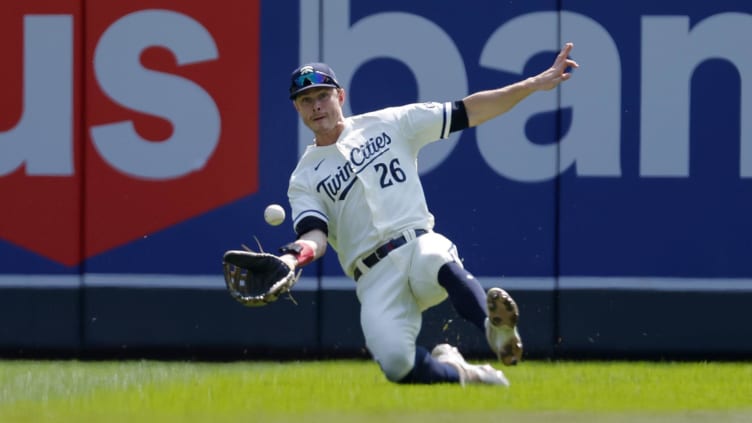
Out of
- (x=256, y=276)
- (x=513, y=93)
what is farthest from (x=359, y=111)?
(x=256, y=276)

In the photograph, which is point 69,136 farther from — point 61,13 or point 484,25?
point 484,25

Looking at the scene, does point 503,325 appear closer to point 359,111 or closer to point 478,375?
point 478,375

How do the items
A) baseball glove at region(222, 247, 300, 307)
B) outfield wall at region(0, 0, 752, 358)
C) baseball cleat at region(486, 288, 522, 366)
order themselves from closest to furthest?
baseball cleat at region(486, 288, 522, 366) < baseball glove at region(222, 247, 300, 307) < outfield wall at region(0, 0, 752, 358)

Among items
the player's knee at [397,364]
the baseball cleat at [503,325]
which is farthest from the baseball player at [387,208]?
the baseball cleat at [503,325]

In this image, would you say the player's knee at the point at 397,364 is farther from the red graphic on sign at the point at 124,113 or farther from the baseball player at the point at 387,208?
the red graphic on sign at the point at 124,113

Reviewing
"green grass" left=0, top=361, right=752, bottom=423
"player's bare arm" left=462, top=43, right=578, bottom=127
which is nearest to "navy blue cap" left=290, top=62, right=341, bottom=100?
"player's bare arm" left=462, top=43, right=578, bottom=127

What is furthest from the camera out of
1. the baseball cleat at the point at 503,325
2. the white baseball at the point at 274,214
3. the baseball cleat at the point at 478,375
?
the white baseball at the point at 274,214

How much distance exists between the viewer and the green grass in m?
5.43

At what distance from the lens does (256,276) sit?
583 centimetres

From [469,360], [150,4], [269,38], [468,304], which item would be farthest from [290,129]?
[468,304]

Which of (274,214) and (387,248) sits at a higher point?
(274,214)

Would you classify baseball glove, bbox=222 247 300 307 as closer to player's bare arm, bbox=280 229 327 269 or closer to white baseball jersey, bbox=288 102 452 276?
player's bare arm, bbox=280 229 327 269

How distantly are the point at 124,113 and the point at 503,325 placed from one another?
3054 mm

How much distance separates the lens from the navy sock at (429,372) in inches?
245
